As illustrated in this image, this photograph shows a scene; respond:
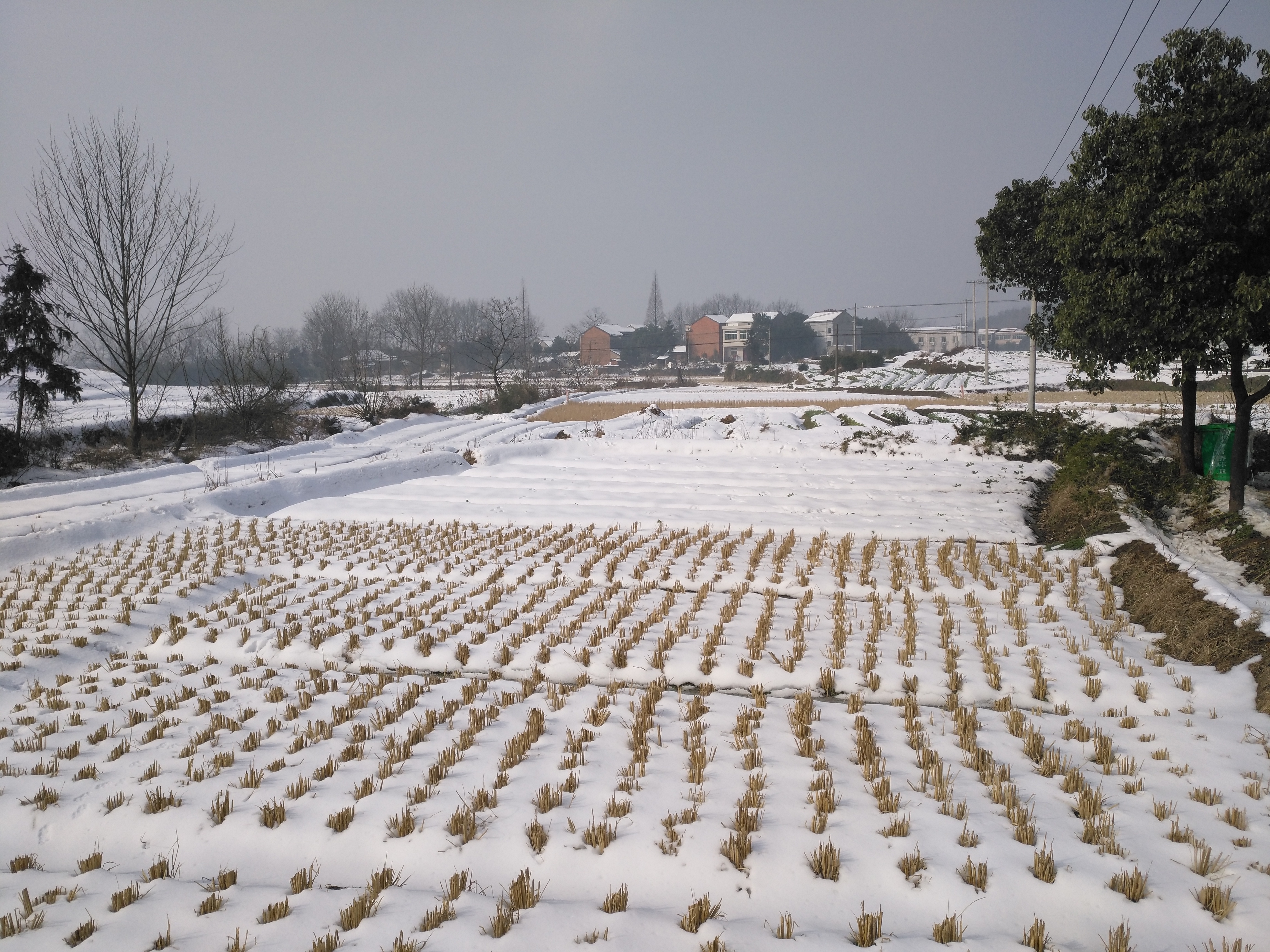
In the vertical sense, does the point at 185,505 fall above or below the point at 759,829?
above

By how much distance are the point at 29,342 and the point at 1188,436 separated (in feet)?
72.6

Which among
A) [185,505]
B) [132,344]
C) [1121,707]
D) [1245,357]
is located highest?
[132,344]

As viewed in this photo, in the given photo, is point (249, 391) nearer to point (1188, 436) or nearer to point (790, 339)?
point (1188, 436)

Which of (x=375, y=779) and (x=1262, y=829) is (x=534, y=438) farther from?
(x=1262, y=829)

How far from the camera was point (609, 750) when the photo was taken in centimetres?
402

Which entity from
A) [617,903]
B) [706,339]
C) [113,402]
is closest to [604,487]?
[617,903]

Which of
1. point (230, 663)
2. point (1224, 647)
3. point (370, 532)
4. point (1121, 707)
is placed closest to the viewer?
point (1121, 707)

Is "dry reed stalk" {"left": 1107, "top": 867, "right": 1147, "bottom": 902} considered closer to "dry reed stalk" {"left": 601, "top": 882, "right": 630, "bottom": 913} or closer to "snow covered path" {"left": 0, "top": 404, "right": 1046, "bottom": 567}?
"dry reed stalk" {"left": 601, "top": 882, "right": 630, "bottom": 913}

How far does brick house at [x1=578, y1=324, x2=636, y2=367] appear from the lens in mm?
80125

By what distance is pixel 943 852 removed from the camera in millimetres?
3068

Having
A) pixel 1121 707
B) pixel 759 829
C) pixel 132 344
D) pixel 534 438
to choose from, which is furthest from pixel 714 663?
pixel 132 344

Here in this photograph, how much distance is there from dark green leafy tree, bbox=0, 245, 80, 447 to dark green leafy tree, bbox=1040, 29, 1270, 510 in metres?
19.5

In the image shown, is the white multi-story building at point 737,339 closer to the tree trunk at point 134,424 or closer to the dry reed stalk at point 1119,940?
the tree trunk at point 134,424

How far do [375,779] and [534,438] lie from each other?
609 inches
